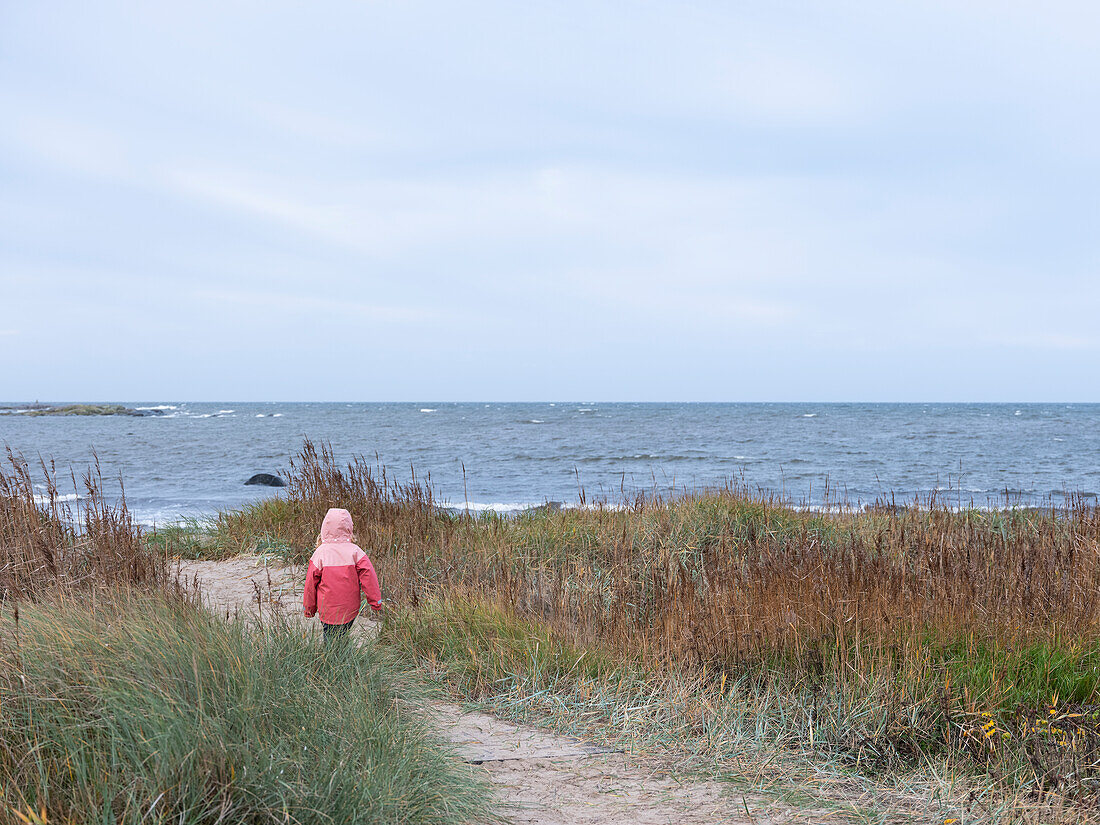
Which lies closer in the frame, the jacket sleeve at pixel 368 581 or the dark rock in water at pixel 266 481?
the jacket sleeve at pixel 368 581

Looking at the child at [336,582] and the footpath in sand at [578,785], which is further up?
the child at [336,582]

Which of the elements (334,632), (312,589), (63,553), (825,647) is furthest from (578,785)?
(63,553)

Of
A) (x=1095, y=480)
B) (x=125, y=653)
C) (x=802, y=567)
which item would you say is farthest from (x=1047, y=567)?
(x=1095, y=480)

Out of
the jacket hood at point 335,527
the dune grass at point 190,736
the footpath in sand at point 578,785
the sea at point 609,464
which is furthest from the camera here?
the sea at point 609,464

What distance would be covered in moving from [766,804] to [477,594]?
2.91 metres

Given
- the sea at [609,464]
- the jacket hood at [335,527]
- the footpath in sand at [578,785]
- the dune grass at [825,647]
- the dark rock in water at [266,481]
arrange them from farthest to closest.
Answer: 1. the dark rock in water at [266,481]
2. the sea at [609,464]
3. the jacket hood at [335,527]
4. the dune grass at [825,647]
5. the footpath in sand at [578,785]

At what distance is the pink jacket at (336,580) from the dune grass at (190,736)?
1.34m

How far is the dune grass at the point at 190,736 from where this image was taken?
2369 mm

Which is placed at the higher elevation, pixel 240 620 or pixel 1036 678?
pixel 240 620

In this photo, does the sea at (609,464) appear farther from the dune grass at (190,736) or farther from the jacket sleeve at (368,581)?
the dune grass at (190,736)

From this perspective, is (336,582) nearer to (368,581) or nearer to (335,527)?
(368,581)

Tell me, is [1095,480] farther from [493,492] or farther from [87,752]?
[87,752]

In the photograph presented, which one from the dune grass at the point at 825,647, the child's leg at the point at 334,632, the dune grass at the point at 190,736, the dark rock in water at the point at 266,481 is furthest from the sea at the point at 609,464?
the dune grass at the point at 190,736

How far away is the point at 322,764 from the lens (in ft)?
8.85
